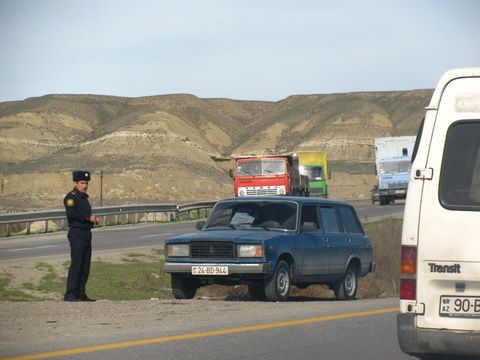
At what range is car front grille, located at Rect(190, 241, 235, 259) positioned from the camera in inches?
663

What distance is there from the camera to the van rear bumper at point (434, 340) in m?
8.61

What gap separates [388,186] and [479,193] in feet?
190

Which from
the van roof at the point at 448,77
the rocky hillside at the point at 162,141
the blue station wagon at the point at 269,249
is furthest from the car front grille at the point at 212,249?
the rocky hillside at the point at 162,141

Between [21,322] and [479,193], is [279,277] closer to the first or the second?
[21,322]

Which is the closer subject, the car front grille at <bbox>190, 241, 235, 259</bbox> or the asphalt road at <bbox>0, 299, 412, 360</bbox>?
the asphalt road at <bbox>0, 299, 412, 360</bbox>

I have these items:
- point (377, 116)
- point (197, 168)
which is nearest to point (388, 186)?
point (197, 168)

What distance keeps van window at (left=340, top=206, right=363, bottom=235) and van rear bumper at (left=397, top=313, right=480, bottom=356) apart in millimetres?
10655

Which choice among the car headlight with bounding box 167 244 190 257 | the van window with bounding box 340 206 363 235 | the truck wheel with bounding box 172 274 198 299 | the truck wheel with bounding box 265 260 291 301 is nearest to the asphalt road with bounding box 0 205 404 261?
the van window with bounding box 340 206 363 235

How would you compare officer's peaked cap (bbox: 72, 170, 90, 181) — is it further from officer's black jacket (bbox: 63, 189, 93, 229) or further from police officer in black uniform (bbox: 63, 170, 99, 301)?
officer's black jacket (bbox: 63, 189, 93, 229)

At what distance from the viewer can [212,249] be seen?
55.6ft

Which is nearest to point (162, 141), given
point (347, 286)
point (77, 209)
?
point (347, 286)

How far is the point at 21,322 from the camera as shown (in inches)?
519

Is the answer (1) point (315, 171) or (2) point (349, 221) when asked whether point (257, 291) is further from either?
(1) point (315, 171)

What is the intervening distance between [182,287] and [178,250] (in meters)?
0.65
